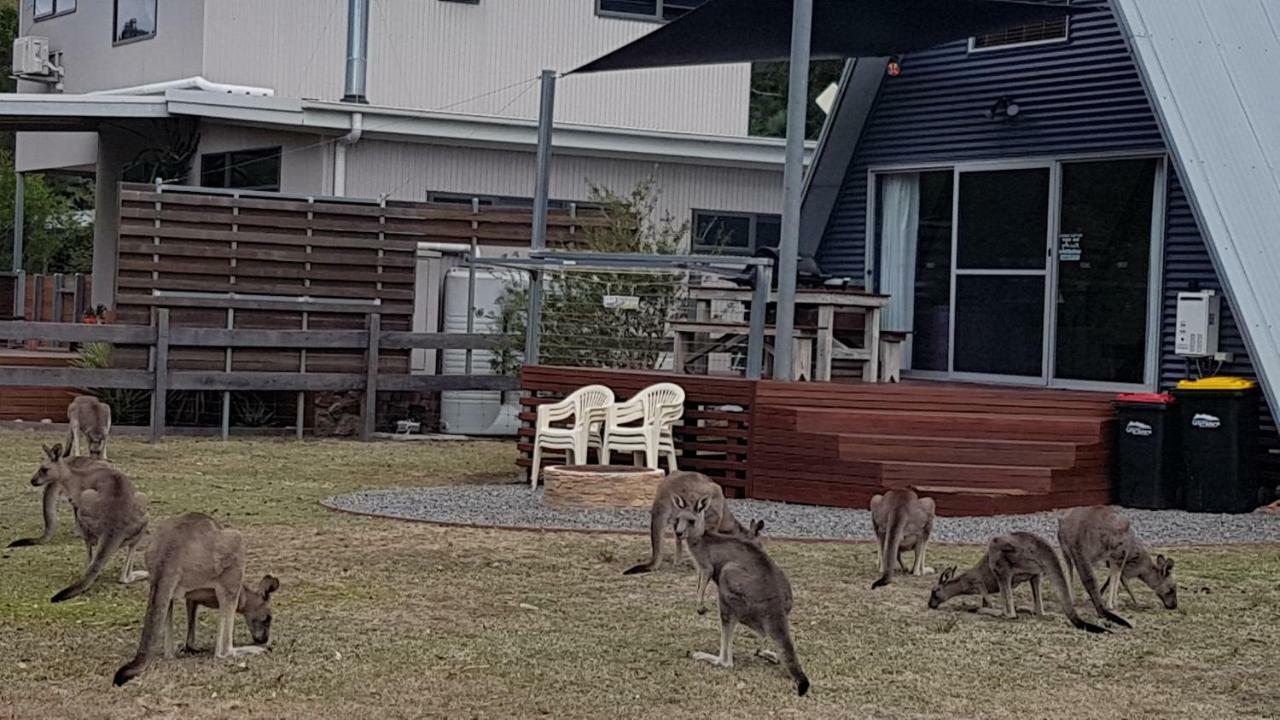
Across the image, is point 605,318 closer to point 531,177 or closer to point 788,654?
point 531,177

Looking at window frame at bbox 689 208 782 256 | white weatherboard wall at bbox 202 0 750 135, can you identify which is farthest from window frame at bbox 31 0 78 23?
window frame at bbox 689 208 782 256

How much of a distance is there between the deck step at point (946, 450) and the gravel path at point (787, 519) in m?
0.46

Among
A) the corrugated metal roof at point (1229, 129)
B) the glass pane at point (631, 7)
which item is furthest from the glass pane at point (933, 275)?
the glass pane at point (631, 7)

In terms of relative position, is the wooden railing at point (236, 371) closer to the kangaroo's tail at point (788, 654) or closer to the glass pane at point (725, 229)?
the glass pane at point (725, 229)

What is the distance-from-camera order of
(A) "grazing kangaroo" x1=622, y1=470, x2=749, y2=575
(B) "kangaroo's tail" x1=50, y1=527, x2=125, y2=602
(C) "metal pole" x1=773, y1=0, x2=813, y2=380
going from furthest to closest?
1. (C) "metal pole" x1=773, y1=0, x2=813, y2=380
2. (A) "grazing kangaroo" x1=622, y1=470, x2=749, y2=575
3. (B) "kangaroo's tail" x1=50, y1=527, x2=125, y2=602

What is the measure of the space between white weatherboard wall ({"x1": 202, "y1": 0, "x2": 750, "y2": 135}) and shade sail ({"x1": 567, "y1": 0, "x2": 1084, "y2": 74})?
7026 millimetres

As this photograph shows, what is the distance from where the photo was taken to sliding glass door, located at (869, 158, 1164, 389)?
1642cm

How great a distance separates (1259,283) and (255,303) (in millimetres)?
10938

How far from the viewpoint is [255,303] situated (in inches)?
783

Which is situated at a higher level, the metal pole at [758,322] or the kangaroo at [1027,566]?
the metal pole at [758,322]

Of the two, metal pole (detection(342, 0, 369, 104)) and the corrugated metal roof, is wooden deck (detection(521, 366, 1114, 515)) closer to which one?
the corrugated metal roof

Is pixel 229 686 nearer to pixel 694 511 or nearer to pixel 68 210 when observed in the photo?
pixel 694 511

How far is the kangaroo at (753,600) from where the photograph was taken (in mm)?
7438

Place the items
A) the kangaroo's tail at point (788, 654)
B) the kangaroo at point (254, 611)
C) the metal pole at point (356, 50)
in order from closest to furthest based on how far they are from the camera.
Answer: the kangaroo's tail at point (788, 654) → the kangaroo at point (254, 611) → the metal pole at point (356, 50)
